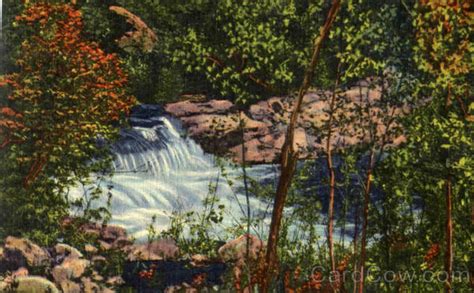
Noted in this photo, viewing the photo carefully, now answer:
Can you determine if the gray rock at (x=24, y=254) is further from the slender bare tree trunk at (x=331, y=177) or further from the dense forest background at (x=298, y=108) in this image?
the slender bare tree trunk at (x=331, y=177)

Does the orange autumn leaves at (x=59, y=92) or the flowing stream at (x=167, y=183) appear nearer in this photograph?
the flowing stream at (x=167, y=183)

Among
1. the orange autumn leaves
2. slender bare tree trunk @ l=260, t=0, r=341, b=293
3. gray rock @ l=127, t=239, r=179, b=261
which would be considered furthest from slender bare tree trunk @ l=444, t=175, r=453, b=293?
the orange autumn leaves

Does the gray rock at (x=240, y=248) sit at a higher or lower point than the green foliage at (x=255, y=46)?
lower

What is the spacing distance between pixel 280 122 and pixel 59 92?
3.29 ft

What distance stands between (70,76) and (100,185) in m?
0.52

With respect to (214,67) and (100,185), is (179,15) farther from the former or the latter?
(100,185)

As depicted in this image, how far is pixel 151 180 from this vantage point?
715cm

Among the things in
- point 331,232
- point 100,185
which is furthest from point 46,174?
point 331,232

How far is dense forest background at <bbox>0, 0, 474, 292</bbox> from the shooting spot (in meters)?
7.12

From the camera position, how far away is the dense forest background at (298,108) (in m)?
7.12

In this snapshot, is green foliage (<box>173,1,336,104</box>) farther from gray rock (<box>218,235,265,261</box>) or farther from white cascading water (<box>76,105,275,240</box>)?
gray rock (<box>218,235,265,261</box>)

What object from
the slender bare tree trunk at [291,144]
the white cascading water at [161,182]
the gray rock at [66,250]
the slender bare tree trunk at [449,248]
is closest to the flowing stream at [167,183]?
the white cascading water at [161,182]

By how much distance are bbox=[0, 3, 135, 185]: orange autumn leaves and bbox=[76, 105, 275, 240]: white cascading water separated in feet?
0.44

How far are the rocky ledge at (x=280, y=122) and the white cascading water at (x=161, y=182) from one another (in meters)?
0.08
